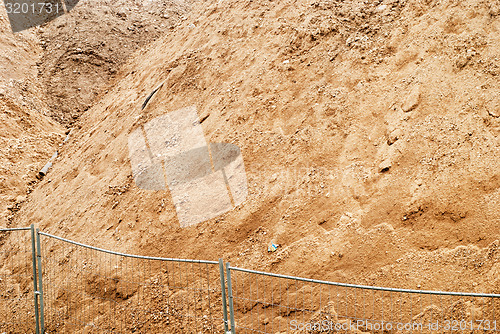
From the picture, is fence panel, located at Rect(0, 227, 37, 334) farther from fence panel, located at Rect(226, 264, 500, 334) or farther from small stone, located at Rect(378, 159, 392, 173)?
small stone, located at Rect(378, 159, 392, 173)

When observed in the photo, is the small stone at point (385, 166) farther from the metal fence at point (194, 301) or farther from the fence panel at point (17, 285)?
the fence panel at point (17, 285)

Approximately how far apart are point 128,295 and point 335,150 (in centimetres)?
351

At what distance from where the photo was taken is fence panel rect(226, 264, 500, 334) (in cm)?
448

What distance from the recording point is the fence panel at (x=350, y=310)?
4484 mm

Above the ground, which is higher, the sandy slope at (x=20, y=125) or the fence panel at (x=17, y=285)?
the sandy slope at (x=20, y=125)

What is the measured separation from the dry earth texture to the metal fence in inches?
9.6

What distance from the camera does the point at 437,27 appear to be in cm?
687

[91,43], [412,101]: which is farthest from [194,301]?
[91,43]

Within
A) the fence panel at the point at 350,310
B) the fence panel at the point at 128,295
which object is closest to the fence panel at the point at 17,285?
the fence panel at the point at 128,295

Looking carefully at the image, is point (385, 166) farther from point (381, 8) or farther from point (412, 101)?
point (381, 8)

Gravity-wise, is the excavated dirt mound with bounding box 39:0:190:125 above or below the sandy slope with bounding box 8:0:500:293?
above

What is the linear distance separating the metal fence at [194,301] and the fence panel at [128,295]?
13 millimetres

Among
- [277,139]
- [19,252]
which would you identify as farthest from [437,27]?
[19,252]

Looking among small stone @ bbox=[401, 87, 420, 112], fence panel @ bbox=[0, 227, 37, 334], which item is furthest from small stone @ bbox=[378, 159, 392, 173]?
fence panel @ bbox=[0, 227, 37, 334]
